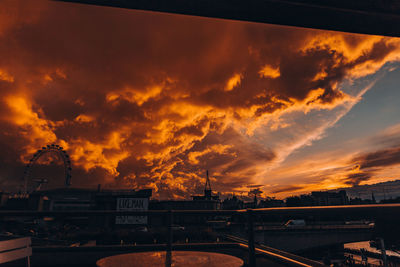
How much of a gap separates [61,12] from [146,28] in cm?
276

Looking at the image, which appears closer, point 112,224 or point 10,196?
point 112,224

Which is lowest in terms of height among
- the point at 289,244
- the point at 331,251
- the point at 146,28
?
the point at 331,251

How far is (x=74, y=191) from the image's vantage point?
8956 centimetres

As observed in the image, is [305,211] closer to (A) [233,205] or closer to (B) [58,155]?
(B) [58,155]

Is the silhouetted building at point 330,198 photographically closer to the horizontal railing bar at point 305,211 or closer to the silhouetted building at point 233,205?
the silhouetted building at point 233,205

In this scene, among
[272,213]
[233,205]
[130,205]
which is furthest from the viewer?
[233,205]

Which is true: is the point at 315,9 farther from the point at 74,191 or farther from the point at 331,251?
the point at 74,191

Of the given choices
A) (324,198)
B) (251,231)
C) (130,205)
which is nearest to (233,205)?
(324,198)

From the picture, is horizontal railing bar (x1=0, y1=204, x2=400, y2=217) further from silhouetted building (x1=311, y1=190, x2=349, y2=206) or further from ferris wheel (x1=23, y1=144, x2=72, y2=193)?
silhouetted building (x1=311, y1=190, x2=349, y2=206)

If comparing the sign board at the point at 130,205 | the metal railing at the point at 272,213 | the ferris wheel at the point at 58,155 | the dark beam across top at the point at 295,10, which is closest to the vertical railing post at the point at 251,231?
the metal railing at the point at 272,213

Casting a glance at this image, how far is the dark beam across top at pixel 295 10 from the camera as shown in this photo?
1.98 meters

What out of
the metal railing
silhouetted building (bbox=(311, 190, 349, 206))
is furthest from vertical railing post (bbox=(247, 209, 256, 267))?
silhouetted building (bbox=(311, 190, 349, 206))

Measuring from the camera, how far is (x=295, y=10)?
2.05 meters

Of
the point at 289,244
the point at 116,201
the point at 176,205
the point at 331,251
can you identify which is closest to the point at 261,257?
the point at 289,244
